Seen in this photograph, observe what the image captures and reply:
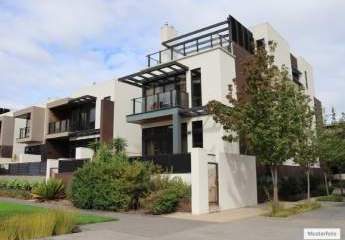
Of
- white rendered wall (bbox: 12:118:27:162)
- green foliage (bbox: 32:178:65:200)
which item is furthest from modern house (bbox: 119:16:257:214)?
white rendered wall (bbox: 12:118:27:162)

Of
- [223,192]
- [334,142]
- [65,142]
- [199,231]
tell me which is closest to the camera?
[199,231]

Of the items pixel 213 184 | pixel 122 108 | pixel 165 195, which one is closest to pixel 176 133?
pixel 213 184

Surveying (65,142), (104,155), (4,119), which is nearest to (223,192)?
(104,155)

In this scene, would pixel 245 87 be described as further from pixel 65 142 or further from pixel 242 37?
pixel 65 142

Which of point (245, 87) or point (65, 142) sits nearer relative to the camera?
point (245, 87)

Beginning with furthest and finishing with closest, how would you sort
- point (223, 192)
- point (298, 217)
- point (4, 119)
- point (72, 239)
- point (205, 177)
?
1. point (4, 119)
2. point (223, 192)
3. point (205, 177)
4. point (298, 217)
5. point (72, 239)

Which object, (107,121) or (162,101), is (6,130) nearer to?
(107,121)

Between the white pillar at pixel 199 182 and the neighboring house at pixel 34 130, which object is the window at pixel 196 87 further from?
the neighboring house at pixel 34 130

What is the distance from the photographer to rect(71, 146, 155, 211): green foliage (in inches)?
687

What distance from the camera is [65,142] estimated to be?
3716cm

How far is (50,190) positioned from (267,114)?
12.6 metres

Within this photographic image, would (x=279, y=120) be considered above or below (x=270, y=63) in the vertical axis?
below

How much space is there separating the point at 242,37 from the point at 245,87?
1084 centimetres

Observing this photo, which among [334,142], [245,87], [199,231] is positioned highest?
[245,87]
